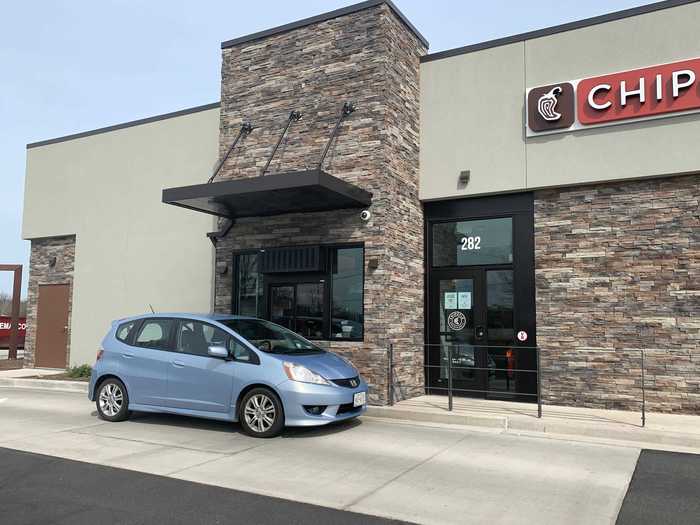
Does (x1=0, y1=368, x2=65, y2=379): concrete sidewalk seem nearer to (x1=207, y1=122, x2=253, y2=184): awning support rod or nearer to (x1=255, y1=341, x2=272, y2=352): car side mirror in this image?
(x1=207, y1=122, x2=253, y2=184): awning support rod

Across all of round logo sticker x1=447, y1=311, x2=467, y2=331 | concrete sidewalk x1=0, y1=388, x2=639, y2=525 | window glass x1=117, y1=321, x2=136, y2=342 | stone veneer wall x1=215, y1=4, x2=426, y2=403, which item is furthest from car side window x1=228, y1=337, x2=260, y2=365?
round logo sticker x1=447, y1=311, x2=467, y2=331

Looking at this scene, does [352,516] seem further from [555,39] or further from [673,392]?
[555,39]

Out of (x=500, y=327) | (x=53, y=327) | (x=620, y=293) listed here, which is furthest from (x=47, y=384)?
(x=620, y=293)

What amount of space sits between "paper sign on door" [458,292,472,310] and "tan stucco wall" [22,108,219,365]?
18.7 ft

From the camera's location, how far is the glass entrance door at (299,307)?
11.5 m

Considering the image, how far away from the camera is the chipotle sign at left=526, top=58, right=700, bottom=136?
386 inches

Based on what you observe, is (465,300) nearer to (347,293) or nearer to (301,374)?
(347,293)

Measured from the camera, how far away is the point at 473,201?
11.6m

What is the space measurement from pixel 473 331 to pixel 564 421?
2.77m

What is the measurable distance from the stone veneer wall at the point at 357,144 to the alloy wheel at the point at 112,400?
365 centimetres

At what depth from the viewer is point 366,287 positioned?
35.3ft

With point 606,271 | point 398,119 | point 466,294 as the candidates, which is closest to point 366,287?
point 466,294

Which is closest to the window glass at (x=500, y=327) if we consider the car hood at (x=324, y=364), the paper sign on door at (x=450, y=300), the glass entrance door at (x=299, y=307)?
the paper sign on door at (x=450, y=300)

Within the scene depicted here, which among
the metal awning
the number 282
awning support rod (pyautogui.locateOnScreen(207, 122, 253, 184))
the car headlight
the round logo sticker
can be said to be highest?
awning support rod (pyautogui.locateOnScreen(207, 122, 253, 184))
